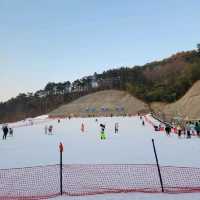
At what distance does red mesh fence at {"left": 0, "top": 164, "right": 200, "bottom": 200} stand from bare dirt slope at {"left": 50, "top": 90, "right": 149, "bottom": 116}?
123 m

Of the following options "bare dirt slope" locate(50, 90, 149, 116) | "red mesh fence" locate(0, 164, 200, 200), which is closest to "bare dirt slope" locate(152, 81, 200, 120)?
"bare dirt slope" locate(50, 90, 149, 116)

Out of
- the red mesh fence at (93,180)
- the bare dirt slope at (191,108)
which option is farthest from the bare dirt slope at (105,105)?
the red mesh fence at (93,180)

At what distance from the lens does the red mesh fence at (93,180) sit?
10570 millimetres

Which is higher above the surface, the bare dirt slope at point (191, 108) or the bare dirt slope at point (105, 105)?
the bare dirt slope at point (105, 105)

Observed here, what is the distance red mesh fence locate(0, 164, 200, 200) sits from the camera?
34.7ft

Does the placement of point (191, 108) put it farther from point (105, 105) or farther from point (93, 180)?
point (105, 105)

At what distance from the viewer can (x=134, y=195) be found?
9.66m

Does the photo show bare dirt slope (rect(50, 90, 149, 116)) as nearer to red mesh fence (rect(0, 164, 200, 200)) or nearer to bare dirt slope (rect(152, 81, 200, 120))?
bare dirt slope (rect(152, 81, 200, 120))

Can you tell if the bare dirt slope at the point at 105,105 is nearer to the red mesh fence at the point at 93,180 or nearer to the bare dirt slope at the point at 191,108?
the bare dirt slope at the point at 191,108

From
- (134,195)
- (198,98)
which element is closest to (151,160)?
(134,195)

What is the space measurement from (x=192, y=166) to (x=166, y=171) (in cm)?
165

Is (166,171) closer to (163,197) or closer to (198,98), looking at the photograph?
(163,197)

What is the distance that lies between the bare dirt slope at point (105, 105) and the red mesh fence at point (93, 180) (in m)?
123

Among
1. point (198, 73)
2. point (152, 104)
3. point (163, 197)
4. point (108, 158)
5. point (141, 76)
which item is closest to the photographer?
point (163, 197)
